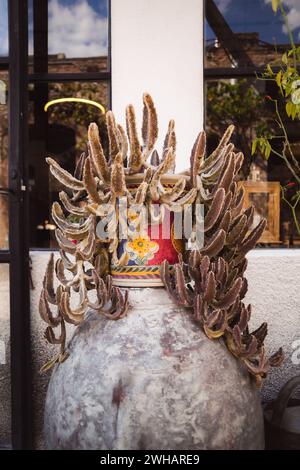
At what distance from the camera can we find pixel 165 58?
2.58 m

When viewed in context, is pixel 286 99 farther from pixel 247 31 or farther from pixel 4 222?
pixel 4 222

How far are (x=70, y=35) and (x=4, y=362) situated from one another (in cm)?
232

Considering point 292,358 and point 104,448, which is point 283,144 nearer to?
point 292,358

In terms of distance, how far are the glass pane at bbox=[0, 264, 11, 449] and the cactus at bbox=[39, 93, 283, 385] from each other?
766 millimetres

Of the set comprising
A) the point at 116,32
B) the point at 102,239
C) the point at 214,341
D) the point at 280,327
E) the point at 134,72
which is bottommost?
the point at 280,327

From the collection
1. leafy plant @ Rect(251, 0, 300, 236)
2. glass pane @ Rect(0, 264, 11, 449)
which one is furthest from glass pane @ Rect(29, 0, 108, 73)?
Answer: glass pane @ Rect(0, 264, 11, 449)

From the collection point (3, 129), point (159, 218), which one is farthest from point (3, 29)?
point (159, 218)

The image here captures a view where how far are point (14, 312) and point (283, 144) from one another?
1930 millimetres

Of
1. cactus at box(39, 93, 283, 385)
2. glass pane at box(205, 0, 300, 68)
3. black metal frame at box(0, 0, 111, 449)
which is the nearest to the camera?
cactus at box(39, 93, 283, 385)

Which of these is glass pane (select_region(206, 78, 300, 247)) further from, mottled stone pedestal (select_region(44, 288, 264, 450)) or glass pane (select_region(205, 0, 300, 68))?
mottled stone pedestal (select_region(44, 288, 264, 450))

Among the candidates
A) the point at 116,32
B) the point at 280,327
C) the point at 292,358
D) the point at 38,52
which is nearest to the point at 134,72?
the point at 116,32

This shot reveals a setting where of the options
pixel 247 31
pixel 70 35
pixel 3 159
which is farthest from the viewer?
pixel 70 35

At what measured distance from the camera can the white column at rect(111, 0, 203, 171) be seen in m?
2.58

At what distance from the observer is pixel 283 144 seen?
3.16 m
